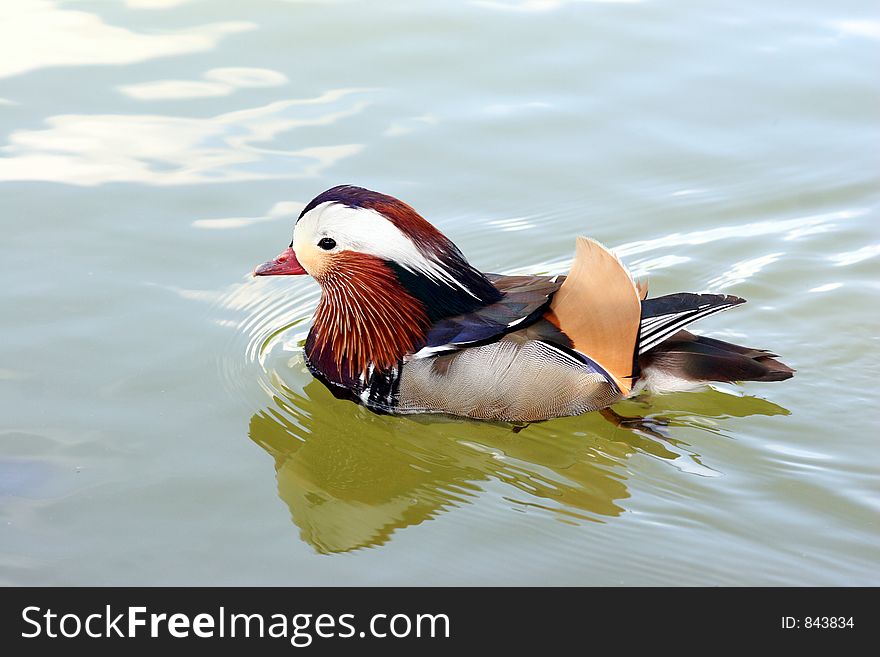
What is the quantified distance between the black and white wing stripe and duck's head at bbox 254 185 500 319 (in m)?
0.79

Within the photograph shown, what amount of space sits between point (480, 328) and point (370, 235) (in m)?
0.74

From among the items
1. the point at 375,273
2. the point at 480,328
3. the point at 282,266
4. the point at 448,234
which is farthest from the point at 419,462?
the point at 448,234

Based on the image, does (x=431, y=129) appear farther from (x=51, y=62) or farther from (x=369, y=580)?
(x=369, y=580)

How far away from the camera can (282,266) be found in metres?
6.07

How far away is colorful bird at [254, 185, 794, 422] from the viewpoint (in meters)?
5.72

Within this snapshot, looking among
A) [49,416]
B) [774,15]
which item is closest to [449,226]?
[49,416]

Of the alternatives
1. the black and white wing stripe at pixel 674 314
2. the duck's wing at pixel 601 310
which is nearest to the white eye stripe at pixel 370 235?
the duck's wing at pixel 601 310

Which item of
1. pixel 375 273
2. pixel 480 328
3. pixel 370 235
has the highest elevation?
pixel 370 235

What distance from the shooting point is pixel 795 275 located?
23.4ft

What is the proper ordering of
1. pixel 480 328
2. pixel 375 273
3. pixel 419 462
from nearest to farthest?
pixel 419 462, pixel 480 328, pixel 375 273

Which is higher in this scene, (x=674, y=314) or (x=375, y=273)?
(x=375, y=273)

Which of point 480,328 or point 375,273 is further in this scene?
point 375,273

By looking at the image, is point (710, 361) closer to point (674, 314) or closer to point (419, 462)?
point (674, 314)

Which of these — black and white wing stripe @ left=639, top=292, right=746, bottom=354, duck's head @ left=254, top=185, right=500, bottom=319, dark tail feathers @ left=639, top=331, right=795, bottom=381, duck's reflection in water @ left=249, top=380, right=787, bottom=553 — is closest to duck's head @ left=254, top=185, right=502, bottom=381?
duck's head @ left=254, top=185, right=500, bottom=319
